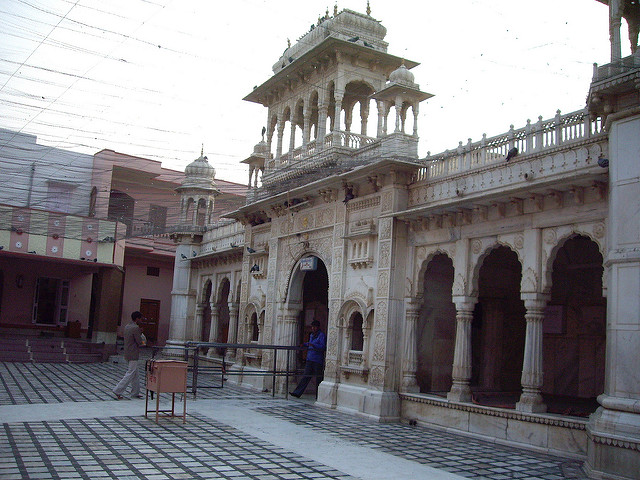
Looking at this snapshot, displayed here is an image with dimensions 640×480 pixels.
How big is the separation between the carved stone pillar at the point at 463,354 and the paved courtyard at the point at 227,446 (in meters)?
0.82

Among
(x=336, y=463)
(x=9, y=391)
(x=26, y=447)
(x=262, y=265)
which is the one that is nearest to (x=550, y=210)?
(x=336, y=463)

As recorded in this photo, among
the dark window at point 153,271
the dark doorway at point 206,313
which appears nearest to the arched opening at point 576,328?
the dark doorway at point 206,313

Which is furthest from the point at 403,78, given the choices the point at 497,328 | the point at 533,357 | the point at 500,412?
the point at 500,412

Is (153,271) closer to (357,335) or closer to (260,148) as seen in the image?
(260,148)

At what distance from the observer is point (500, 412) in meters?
11.0

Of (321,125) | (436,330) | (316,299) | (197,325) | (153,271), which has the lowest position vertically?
(197,325)

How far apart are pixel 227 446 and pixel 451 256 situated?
228 inches

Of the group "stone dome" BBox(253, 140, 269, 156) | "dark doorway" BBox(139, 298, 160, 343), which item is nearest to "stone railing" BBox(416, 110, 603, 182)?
"stone dome" BBox(253, 140, 269, 156)

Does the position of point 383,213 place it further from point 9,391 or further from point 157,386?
point 9,391

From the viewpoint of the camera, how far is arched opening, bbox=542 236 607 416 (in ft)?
43.4

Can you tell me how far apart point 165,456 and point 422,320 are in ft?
22.9

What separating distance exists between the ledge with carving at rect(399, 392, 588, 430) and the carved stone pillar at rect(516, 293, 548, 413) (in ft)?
0.55

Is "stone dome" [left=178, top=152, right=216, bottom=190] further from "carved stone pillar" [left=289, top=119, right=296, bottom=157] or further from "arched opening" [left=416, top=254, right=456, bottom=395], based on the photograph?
"arched opening" [left=416, top=254, right=456, bottom=395]

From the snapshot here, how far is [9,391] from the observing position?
45.8 feet
